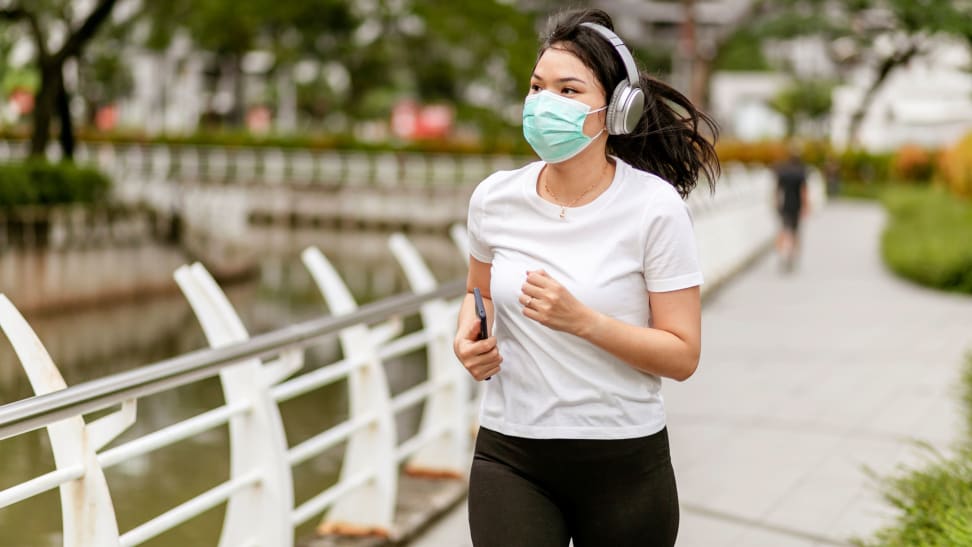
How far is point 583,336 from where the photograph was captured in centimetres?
248

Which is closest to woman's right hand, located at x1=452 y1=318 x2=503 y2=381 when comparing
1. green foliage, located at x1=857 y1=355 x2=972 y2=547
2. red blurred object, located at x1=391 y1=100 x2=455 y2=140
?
green foliage, located at x1=857 y1=355 x2=972 y2=547

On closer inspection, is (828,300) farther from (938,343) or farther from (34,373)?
(34,373)

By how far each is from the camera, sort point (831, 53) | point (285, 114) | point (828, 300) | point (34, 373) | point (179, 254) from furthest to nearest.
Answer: point (285, 114) < point (831, 53) < point (179, 254) < point (828, 300) < point (34, 373)

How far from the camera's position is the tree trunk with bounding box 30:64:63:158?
2039cm

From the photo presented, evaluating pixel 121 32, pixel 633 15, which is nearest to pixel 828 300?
pixel 121 32

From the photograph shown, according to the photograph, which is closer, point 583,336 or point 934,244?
point 583,336

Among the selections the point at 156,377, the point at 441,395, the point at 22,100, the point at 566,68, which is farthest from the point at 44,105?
the point at 22,100

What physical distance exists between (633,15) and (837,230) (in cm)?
7755

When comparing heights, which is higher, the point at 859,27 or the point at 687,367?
the point at 859,27

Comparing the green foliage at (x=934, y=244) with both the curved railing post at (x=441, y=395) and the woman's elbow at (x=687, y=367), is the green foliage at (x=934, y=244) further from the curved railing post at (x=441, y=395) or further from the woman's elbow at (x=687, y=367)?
the woman's elbow at (x=687, y=367)

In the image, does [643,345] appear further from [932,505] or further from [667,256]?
[932,505]

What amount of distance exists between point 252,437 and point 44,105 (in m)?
17.9

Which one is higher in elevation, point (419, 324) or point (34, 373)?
point (34, 373)

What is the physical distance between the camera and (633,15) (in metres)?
102
